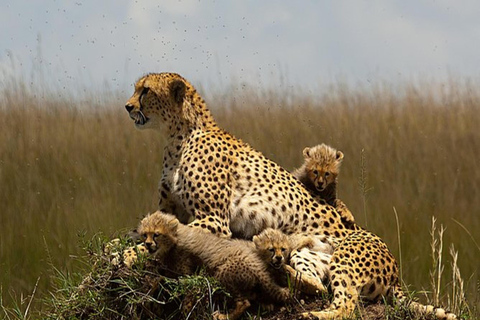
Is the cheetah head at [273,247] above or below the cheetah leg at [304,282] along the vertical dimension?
above

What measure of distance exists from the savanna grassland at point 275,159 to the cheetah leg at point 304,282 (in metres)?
1.66

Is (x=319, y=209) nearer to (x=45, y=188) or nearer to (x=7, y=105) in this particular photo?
(x=45, y=188)

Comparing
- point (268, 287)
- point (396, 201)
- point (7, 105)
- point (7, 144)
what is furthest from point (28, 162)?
point (268, 287)

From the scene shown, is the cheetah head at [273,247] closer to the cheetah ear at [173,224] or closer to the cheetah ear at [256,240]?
the cheetah ear at [256,240]

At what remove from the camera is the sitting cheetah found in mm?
4965

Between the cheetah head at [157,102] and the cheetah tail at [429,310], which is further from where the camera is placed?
the cheetah head at [157,102]

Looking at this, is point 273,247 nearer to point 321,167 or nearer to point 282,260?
point 282,260

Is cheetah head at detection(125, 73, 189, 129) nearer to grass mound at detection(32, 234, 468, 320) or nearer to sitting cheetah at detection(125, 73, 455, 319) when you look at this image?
sitting cheetah at detection(125, 73, 455, 319)

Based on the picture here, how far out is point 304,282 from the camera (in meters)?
4.79

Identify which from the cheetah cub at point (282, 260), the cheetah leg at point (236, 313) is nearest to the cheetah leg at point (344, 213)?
the cheetah cub at point (282, 260)

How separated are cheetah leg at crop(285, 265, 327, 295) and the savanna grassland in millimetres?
1659

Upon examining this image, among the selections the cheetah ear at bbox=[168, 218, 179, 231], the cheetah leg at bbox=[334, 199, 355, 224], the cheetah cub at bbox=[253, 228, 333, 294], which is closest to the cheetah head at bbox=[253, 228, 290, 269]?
the cheetah cub at bbox=[253, 228, 333, 294]

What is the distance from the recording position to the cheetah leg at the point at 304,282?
4770mm

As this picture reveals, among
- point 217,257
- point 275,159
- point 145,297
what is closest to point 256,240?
point 217,257
